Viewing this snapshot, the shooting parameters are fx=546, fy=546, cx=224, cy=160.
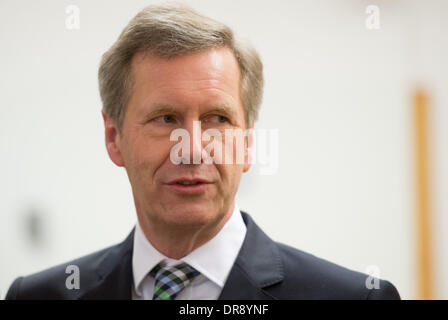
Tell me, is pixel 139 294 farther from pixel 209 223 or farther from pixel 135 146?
pixel 135 146

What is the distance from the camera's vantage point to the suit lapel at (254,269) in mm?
1545

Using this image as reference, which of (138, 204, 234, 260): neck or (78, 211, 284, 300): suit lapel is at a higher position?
(138, 204, 234, 260): neck

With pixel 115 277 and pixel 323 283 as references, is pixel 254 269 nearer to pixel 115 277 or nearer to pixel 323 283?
pixel 323 283

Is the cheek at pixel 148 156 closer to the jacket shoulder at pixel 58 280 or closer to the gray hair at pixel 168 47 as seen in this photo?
the gray hair at pixel 168 47

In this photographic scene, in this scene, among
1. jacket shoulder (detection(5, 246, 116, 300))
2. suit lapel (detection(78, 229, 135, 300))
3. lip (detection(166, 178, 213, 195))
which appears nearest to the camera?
lip (detection(166, 178, 213, 195))

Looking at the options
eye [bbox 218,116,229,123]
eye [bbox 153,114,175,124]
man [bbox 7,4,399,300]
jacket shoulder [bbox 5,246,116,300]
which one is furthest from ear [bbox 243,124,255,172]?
jacket shoulder [bbox 5,246,116,300]

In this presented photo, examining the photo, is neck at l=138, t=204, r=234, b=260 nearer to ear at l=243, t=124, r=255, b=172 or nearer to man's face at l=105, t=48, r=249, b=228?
man's face at l=105, t=48, r=249, b=228

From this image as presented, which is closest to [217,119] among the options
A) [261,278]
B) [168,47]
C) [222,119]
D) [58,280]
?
[222,119]

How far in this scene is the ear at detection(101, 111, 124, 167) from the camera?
171cm

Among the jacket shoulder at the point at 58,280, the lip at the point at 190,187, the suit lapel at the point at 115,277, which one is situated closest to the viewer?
the lip at the point at 190,187

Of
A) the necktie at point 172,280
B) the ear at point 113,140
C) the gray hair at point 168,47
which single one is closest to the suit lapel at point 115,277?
the necktie at point 172,280

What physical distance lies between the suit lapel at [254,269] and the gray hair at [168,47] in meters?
0.36
